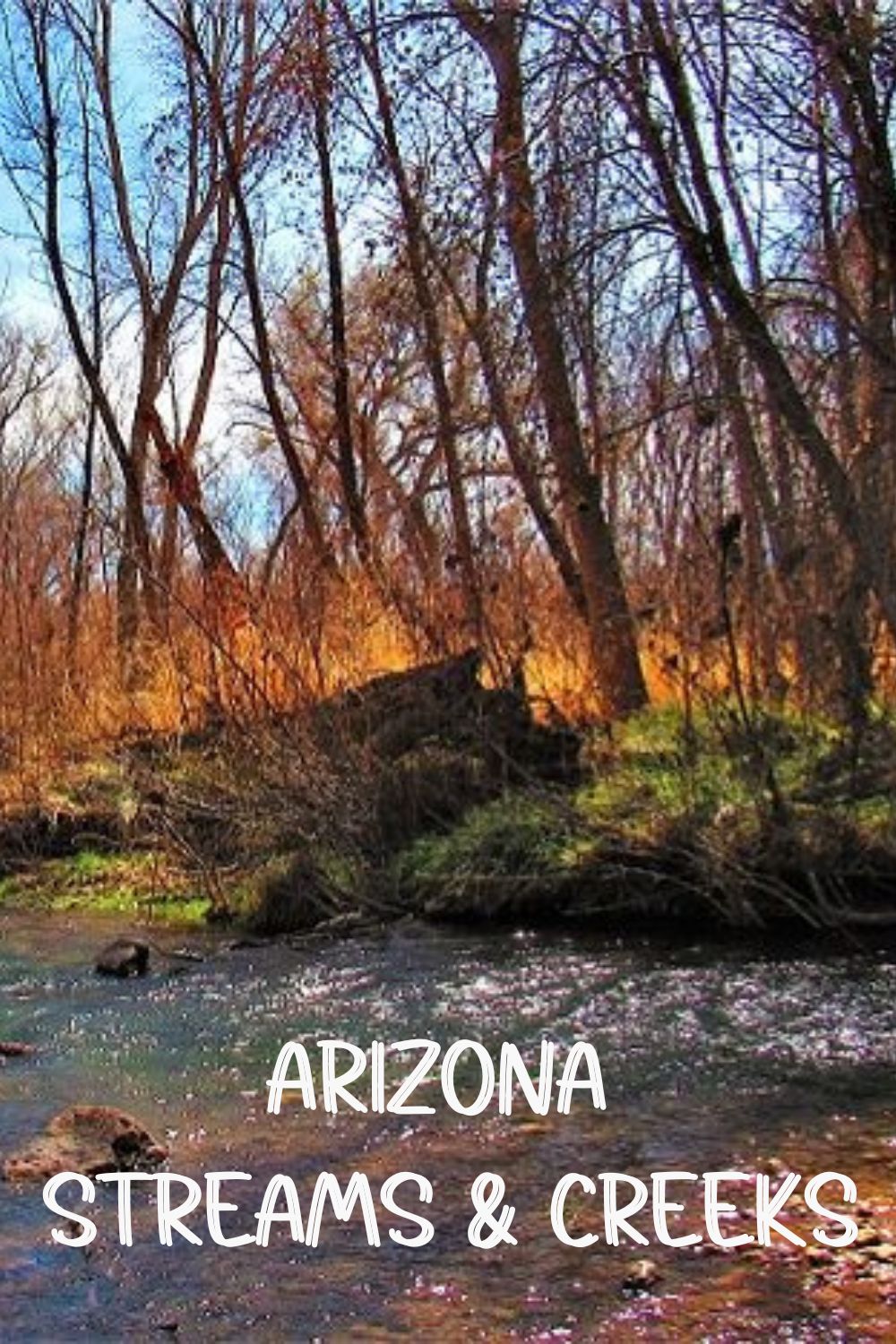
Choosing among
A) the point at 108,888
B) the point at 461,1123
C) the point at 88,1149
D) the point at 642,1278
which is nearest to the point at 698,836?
the point at 461,1123

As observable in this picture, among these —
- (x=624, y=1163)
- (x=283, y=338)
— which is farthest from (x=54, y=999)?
(x=283, y=338)

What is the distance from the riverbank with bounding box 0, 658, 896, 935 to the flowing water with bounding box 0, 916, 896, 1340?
18.2 inches

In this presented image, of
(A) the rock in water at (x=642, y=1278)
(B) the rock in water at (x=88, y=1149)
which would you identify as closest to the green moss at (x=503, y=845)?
(B) the rock in water at (x=88, y=1149)

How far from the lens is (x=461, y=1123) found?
207 inches

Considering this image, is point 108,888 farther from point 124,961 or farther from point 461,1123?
point 461,1123

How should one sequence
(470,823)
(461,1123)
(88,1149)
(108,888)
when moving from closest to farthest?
(88,1149)
(461,1123)
(470,823)
(108,888)

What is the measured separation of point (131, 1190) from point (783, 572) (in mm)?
5041

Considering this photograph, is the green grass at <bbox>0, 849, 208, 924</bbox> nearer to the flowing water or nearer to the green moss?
the green moss

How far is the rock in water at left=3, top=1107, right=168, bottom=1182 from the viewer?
4754 mm

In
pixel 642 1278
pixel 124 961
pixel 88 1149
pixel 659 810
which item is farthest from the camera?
pixel 659 810

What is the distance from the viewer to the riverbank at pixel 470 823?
8.34 m

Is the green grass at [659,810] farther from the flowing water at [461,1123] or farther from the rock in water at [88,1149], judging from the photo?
the rock in water at [88,1149]

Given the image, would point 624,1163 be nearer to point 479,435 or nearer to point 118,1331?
point 118,1331

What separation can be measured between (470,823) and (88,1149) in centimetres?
507
